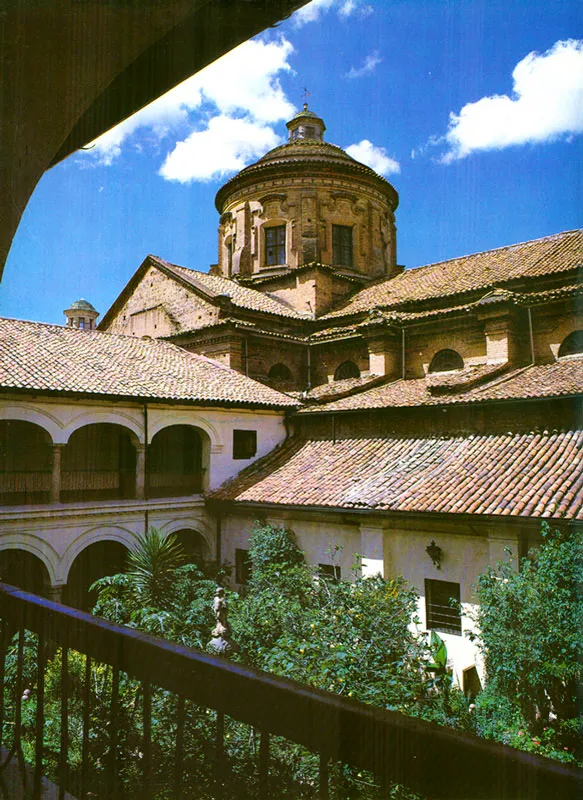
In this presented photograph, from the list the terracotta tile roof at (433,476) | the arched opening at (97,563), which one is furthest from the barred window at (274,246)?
the arched opening at (97,563)

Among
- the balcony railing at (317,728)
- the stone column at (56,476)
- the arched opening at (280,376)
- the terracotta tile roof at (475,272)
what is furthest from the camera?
the arched opening at (280,376)

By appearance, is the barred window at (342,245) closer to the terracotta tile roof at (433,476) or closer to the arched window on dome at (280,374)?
the arched window on dome at (280,374)

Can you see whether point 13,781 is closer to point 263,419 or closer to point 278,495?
point 278,495

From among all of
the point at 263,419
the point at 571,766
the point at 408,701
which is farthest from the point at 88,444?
the point at 571,766

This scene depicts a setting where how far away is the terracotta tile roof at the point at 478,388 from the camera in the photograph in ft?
40.2

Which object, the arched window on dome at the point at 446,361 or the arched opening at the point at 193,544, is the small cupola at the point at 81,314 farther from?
the arched window on dome at the point at 446,361

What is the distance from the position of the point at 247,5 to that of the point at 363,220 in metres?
23.7

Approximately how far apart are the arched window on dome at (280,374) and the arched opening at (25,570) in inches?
373

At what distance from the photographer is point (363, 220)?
2445 cm

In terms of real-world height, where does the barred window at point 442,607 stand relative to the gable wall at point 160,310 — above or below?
below

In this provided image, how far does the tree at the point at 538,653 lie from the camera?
7.43 m

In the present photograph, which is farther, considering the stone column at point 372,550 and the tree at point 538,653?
the stone column at point 372,550

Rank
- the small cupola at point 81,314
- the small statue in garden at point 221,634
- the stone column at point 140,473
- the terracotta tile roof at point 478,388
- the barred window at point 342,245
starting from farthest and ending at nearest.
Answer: the small cupola at point 81,314
the barred window at point 342,245
the stone column at point 140,473
the terracotta tile roof at point 478,388
the small statue in garden at point 221,634

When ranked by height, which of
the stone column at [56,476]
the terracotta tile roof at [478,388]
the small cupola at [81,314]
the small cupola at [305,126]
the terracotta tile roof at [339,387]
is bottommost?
the stone column at [56,476]
